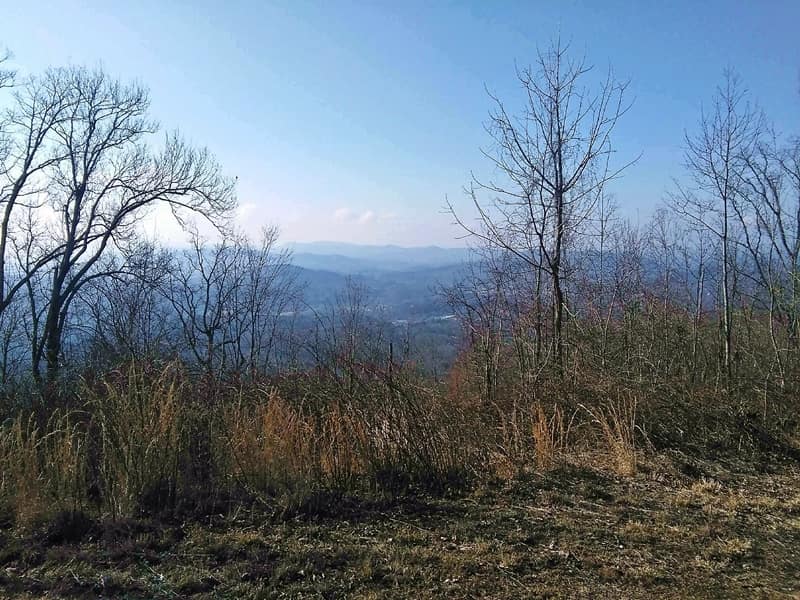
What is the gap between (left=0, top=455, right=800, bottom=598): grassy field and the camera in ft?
9.64

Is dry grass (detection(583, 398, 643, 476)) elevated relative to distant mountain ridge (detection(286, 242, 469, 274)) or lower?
lower

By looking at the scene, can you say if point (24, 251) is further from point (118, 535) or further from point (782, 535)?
point (782, 535)

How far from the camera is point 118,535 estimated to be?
3590 mm

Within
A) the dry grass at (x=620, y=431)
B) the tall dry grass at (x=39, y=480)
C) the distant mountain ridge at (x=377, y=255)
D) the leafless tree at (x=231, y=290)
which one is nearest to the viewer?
the tall dry grass at (x=39, y=480)

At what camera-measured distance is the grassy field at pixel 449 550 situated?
9.64ft

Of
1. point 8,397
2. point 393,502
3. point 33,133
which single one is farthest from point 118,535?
point 33,133

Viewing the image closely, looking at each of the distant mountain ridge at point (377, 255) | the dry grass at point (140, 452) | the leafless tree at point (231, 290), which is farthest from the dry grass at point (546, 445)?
the distant mountain ridge at point (377, 255)

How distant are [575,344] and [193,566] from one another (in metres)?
5.78

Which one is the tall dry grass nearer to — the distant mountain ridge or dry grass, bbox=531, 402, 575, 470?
dry grass, bbox=531, 402, 575, 470

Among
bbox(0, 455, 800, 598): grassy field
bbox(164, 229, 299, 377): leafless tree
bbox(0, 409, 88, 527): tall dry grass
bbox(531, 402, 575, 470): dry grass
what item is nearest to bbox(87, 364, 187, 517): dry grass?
bbox(0, 409, 88, 527): tall dry grass

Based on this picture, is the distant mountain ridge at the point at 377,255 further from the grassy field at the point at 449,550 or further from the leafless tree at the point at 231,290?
Answer: the grassy field at the point at 449,550

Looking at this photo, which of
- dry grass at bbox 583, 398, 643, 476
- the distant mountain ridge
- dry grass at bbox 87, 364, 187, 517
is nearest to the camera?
dry grass at bbox 87, 364, 187, 517

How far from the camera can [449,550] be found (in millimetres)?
3412

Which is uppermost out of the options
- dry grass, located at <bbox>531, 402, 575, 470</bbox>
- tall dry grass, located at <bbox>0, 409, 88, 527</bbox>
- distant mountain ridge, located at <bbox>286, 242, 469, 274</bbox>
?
distant mountain ridge, located at <bbox>286, 242, 469, 274</bbox>
